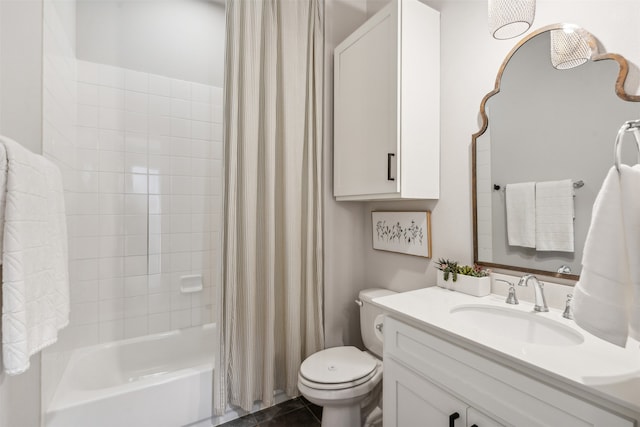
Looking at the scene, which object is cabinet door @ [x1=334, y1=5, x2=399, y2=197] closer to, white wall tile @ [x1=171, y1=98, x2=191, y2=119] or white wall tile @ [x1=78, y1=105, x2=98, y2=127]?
white wall tile @ [x1=171, y1=98, x2=191, y2=119]

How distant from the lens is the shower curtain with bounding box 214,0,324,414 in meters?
1.67

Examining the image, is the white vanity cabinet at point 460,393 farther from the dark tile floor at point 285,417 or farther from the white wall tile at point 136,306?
the white wall tile at point 136,306

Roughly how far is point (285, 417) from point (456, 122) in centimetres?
189

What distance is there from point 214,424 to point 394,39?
225cm

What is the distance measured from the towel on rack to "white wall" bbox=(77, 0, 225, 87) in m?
2.44

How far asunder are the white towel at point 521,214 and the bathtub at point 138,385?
5.52 ft

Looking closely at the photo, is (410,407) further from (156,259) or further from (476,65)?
(156,259)

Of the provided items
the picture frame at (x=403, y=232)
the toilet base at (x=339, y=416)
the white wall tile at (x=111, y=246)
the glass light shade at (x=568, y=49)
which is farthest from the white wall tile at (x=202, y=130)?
the glass light shade at (x=568, y=49)

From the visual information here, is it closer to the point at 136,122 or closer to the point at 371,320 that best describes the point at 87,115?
the point at 136,122

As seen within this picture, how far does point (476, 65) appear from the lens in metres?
1.47

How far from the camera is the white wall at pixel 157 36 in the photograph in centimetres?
197

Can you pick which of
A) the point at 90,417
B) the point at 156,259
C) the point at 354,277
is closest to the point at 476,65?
the point at 354,277

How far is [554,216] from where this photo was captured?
119 cm

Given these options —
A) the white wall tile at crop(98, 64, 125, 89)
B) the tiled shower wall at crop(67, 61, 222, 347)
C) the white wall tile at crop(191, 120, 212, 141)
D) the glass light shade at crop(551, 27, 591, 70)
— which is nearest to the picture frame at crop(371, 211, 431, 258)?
the glass light shade at crop(551, 27, 591, 70)
